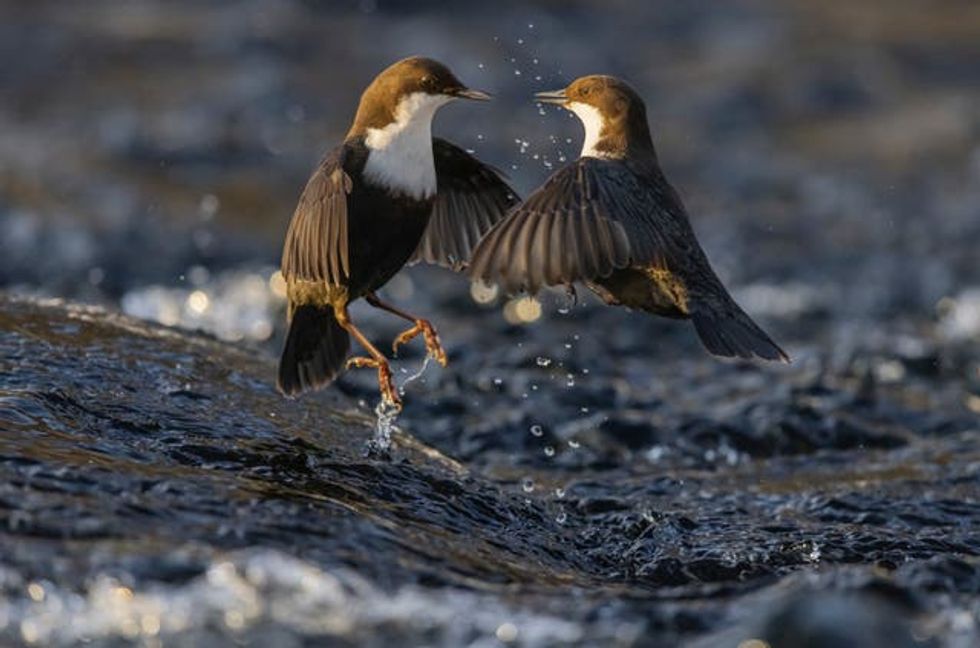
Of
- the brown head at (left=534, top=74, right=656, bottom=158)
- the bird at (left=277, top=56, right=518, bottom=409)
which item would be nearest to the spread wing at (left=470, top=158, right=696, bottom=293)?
the brown head at (left=534, top=74, right=656, bottom=158)

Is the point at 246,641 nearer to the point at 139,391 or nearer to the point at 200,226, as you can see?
the point at 139,391

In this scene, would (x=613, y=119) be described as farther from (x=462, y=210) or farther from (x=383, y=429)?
(x=383, y=429)

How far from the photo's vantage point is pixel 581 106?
541 cm

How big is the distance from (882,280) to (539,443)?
3551 millimetres

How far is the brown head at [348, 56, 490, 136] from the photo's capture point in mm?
5172

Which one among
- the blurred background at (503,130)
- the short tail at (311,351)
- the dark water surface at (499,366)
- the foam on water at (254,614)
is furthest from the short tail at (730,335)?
the blurred background at (503,130)

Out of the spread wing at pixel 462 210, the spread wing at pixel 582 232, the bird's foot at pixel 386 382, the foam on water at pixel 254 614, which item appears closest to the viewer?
the foam on water at pixel 254 614

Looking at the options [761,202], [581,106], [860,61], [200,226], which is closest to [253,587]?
[581,106]

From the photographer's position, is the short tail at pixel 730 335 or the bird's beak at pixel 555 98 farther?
the bird's beak at pixel 555 98

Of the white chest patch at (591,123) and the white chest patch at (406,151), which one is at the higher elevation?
the white chest patch at (591,123)

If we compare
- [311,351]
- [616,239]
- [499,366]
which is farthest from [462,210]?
[499,366]

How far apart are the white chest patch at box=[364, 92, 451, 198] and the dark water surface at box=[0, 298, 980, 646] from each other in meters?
0.78

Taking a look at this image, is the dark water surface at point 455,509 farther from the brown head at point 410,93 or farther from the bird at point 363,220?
the brown head at point 410,93

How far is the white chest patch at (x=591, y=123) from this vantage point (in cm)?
531
